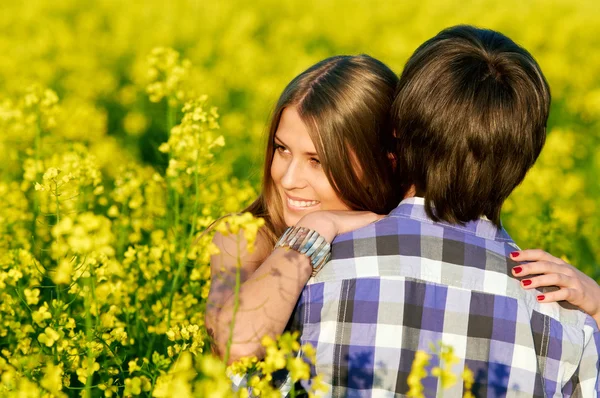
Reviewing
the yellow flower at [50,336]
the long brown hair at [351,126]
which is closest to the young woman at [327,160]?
the long brown hair at [351,126]

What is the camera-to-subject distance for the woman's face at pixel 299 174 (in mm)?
2309

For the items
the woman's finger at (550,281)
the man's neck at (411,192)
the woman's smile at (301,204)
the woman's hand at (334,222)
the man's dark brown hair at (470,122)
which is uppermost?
the man's dark brown hair at (470,122)

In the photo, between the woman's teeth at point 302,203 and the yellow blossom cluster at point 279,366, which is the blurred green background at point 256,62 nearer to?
the woman's teeth at point 302,203

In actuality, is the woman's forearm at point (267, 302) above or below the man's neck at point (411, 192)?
below

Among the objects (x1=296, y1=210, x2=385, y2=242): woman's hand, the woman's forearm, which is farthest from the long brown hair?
the woman's forearm

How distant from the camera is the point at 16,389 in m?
1.85

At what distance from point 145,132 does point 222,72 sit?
1058 mm

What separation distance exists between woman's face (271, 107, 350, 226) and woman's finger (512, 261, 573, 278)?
65cm

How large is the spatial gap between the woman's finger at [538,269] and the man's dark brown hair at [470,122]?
0.15 m

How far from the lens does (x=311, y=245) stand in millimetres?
1871

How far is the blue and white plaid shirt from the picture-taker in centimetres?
181

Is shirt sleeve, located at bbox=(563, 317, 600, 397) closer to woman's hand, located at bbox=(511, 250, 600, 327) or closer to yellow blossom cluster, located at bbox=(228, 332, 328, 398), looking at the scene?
woman's hand, located at bbox=(511, 250, 600, 327)

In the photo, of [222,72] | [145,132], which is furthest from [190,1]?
[145,132]

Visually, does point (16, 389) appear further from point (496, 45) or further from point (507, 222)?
point (507, 222)
